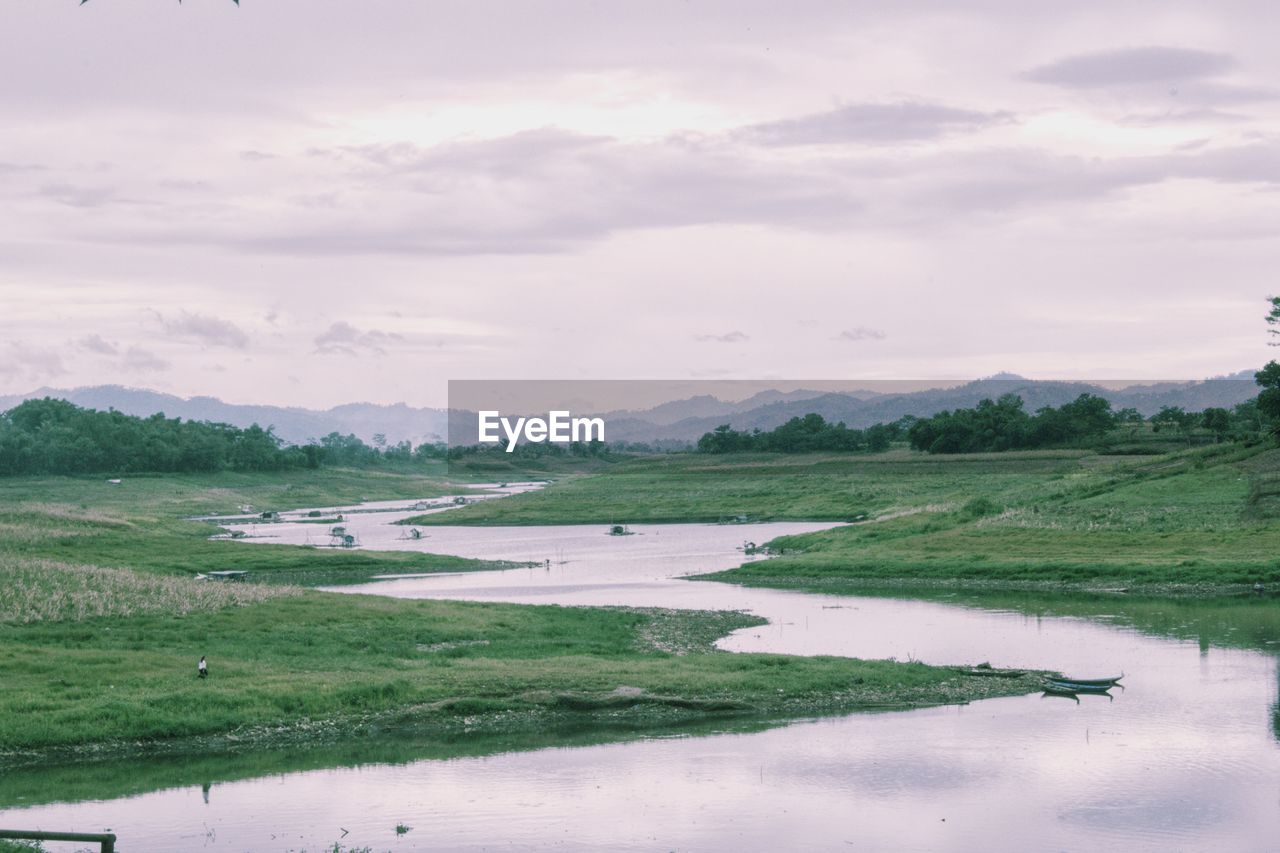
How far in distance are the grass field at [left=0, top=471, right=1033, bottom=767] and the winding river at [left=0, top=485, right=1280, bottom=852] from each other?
83.2 inches

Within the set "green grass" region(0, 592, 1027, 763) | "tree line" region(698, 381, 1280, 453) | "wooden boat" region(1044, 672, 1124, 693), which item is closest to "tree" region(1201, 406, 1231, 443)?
"tree line" region(698, 381, 1280, 453)

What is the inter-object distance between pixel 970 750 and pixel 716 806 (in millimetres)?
9009

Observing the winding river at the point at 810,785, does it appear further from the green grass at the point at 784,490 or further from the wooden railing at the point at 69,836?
the green grass at the point at 784,490

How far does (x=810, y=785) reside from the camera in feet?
107

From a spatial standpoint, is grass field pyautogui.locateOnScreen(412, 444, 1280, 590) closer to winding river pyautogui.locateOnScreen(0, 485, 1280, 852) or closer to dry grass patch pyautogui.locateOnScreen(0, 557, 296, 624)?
winding river pyautogui.locateOnScreen(0, 485, 1280, 852)

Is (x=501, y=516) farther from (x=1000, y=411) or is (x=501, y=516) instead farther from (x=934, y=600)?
(x=934, y=600)

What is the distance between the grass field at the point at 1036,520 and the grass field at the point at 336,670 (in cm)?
2328

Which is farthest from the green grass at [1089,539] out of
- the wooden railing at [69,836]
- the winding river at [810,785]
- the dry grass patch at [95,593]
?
the wooden railing at [69,836]

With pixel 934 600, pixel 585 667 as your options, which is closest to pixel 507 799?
pixel 585 667

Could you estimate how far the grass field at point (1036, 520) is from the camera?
78.4m

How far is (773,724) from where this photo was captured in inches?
1592

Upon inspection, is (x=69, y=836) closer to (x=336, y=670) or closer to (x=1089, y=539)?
(x=336, y=670)

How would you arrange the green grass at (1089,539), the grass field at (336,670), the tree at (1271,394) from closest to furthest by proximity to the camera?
the grass field at (336,670) → the green grass at (1089,539) → the tree at (1271,394)

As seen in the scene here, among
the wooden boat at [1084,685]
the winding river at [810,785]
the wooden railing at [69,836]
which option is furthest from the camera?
the wooden boat at [1084,685]
